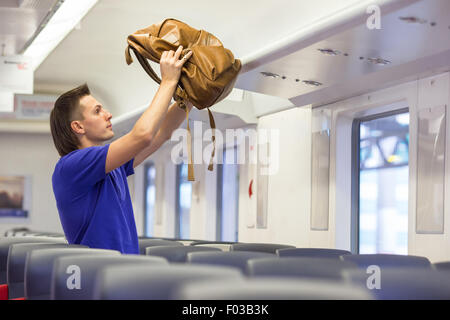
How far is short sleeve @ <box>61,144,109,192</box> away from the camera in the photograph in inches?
126

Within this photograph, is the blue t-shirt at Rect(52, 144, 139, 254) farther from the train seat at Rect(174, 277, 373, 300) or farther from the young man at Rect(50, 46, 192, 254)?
the train seat at Rect(174, 277, 373, 300)

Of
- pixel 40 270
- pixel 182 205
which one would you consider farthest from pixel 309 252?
pixel 182 205

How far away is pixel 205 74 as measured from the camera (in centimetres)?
359

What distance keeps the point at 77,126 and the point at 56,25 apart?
8546 mm

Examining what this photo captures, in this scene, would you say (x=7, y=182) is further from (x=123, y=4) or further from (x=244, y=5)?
(x=244, y=5)

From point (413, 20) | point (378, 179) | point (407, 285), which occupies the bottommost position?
point (407, 285)

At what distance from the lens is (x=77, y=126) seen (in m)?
3.64

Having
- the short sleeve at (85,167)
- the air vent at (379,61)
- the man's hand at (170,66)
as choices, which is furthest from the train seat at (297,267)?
the air vent at (379,61)

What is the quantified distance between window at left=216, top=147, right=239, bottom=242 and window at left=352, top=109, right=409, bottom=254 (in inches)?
161

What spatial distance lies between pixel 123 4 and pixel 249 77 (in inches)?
154

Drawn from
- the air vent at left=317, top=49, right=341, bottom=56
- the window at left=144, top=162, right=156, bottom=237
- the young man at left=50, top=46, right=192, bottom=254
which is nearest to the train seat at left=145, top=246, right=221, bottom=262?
the young man at left=50, top=46, right=192, bottom=254

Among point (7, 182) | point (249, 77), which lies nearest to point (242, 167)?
point (249, 77)

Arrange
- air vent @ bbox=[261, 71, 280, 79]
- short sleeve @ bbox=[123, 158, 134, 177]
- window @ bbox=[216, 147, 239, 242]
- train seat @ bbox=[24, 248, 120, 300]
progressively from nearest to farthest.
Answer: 1. train seat @ bbox=[24, 248, 120, 300]
2. short sleeve @ bbox=[123, 158, 134, 177]
3. air vent @ bbox=[261, 71, 280, 79]
4. window @ bbox=[216, 147, 239, 242]

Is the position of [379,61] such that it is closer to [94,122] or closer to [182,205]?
[94,122]
